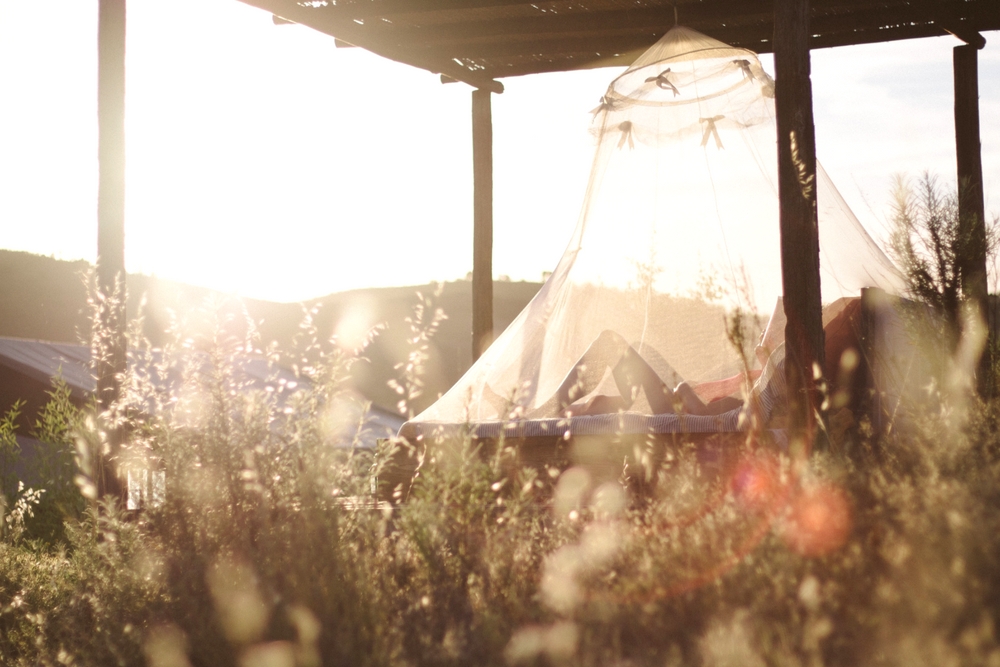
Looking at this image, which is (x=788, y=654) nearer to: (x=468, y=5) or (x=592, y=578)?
(x=592, y=578)

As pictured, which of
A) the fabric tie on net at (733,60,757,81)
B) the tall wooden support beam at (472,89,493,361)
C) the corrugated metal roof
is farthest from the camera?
the corrugated metal roof

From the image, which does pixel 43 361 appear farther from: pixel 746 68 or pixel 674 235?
pixel 746 68

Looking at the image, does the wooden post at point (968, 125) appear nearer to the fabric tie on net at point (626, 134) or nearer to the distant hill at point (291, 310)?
the fabric tie on net at point (626, 134)

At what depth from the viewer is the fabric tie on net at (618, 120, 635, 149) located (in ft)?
19.2

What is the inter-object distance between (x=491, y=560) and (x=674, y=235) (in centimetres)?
348

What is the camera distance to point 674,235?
18.3 ft

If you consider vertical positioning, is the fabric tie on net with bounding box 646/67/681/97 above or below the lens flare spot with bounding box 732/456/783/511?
above

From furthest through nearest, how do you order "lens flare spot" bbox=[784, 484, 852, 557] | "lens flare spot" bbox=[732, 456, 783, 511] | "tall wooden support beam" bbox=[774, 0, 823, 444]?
1. "tall wooden support beam" bbox=[774, 0, 823, 444]
2. "lens flare spot" bbox=[732, 456, 783, 511]
3. "lens flare spot" bbox=[784, 484, 852, 557]

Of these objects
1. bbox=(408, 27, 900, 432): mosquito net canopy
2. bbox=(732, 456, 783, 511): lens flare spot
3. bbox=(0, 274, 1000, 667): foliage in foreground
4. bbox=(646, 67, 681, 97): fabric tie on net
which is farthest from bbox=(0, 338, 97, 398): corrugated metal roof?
bbox=(732, 456, 783, 511): lens flare spot

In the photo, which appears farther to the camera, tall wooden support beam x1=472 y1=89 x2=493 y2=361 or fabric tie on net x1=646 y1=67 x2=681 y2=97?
tall wooden support beam x1=472 y1=89 x2=493 y2=361

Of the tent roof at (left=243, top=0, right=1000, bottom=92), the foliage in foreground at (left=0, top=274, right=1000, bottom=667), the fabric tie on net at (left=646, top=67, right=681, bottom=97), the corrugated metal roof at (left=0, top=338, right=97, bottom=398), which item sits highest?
the tent roof at (left=243, top=0, right=1000, bottom=92)

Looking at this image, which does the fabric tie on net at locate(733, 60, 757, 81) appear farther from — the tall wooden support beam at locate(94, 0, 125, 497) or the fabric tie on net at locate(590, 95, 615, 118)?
the tall wooden support beam at locate(94, 0, 125, 497)

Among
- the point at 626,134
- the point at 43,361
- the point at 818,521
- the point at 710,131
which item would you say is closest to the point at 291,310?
the point at 43,361

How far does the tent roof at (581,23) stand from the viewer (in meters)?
5.70
